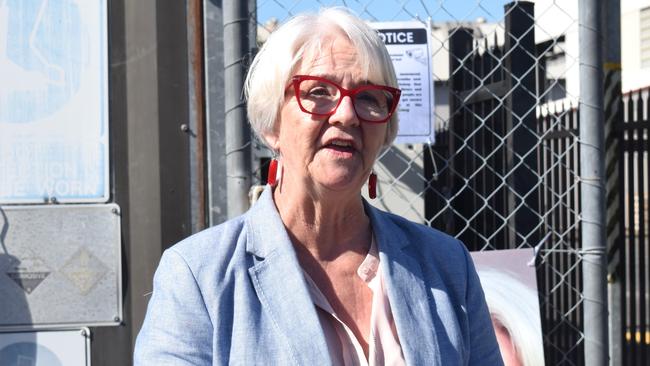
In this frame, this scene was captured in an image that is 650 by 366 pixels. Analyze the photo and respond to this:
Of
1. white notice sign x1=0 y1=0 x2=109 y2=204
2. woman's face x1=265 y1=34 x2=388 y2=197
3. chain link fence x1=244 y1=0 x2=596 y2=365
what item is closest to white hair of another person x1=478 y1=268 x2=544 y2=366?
chain link fence x1=244 y1=0 x2=596 y2=365

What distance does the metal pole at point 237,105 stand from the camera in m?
2.82

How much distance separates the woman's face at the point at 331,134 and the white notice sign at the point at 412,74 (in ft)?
3.41

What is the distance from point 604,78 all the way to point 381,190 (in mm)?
2675

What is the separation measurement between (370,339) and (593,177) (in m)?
1.52

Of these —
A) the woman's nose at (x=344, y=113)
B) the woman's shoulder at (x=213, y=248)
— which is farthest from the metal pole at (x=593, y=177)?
the woman's shoulder at (x=213, y=248)

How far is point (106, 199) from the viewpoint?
291cm

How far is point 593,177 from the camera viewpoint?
10.5 ft

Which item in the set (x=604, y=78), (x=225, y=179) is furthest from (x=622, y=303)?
(x=225, y=179)

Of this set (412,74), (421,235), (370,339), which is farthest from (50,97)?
(370,339)

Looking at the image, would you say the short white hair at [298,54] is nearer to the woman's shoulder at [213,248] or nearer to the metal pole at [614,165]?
the woman's shoulder at [213,248]

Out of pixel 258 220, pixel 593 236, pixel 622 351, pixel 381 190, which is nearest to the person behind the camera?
pixel 258 220

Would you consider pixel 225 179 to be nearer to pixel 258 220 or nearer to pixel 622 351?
pixel 258 220

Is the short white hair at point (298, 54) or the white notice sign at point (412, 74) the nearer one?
the short white hair at point (298, 54)

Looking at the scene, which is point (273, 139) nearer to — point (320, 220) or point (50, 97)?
point (320, 220)
